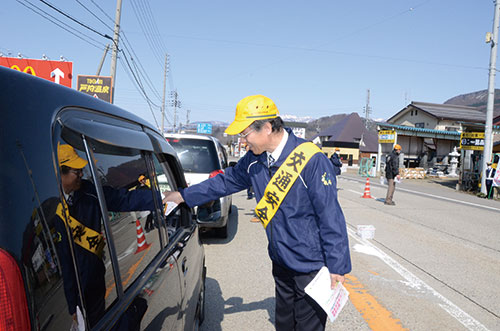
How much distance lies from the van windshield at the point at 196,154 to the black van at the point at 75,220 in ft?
14.2

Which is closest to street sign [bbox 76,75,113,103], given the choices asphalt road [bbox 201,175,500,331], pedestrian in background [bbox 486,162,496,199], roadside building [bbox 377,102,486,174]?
asphalt road [bbox 201,175,500,331]

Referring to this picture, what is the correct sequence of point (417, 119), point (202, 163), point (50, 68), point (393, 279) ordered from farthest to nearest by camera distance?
1. point (417, 119)
2. point (50, 68)
3. point (202, 163)
4. point (393, 279)

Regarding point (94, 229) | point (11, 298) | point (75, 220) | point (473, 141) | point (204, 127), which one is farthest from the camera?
point (204, 127)

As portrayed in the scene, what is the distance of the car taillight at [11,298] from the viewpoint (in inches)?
32.5

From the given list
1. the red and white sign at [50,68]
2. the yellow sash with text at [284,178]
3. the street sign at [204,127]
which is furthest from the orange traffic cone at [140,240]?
the street sign at [204,127]

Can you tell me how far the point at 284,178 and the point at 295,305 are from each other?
0.85 m

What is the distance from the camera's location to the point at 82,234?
1.14 m

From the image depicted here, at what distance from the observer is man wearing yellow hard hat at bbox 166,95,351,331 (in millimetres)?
2143

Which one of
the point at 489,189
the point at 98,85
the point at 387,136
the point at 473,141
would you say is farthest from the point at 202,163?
the point at 387,136

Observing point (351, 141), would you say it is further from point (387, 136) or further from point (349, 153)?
point (387, 136)

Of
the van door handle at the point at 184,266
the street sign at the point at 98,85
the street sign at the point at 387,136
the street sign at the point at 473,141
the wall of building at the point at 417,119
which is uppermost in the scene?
the wall of building at the point at 417,119

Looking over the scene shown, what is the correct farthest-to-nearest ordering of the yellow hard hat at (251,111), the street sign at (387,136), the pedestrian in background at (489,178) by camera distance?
the street sign at (387,136) < the pedestrian in background at (489,178) < the yellow hard hat at (251,111)

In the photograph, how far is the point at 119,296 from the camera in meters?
1.30

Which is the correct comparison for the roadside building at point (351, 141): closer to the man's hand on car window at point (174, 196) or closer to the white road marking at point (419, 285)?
the white road marking at point (419, 285)
